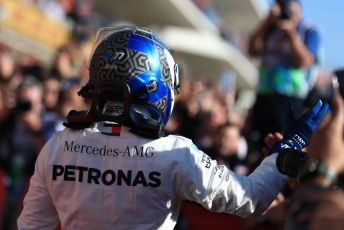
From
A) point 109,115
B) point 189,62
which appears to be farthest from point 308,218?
point 189,62

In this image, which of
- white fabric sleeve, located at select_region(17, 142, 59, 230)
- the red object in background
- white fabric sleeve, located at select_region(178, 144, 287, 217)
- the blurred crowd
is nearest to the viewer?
white fabric sleeve, located at select_region(178, 144, 287, 217)

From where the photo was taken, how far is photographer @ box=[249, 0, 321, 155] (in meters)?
6.21

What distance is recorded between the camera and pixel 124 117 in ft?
9.48

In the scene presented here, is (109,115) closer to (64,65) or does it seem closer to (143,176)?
(143,176)

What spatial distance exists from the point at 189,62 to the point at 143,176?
29480 millimetres

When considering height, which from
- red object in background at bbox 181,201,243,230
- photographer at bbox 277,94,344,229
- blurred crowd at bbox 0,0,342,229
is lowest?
red object in background at bbox 181,201,243,230

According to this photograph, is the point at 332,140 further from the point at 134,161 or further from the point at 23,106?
the point at 23,106

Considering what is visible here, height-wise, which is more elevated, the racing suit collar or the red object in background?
the racing suit collar

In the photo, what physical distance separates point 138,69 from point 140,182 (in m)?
0.47

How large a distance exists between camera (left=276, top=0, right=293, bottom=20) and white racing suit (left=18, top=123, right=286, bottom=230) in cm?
346

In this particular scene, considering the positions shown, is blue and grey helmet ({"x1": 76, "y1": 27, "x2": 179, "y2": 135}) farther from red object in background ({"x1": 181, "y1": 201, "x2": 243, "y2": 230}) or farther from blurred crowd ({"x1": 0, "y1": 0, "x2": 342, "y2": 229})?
red object in background ({"x1": 181, "y1": 201, "x2": 243, "y2": 230})

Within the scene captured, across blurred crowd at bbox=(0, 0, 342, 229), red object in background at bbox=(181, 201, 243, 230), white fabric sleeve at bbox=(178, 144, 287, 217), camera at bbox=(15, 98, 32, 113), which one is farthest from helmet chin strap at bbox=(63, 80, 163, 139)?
camera at bbox=(15, 98, 32, 113)

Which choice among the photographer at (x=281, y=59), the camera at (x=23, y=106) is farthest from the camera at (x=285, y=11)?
the camera at (x=23, y=106)

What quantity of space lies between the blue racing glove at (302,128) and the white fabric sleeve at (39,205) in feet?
3.23
